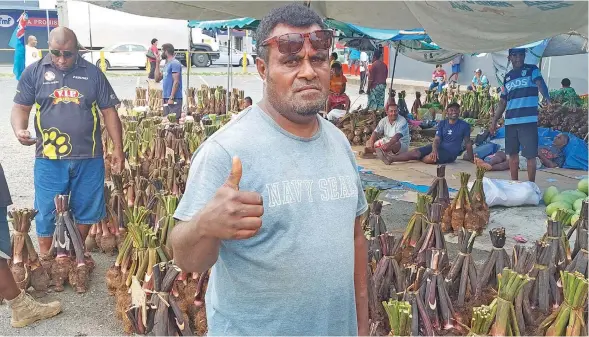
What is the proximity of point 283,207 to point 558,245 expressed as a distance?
2852 mm

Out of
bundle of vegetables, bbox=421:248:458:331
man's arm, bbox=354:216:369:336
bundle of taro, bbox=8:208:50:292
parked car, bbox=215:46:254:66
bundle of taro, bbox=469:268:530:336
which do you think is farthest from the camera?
parked car, bbox=215:46:254:66

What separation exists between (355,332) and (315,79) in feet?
2.81

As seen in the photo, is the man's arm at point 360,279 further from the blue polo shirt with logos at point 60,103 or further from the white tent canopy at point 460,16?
the blue polo shirt with logos at point 60,103

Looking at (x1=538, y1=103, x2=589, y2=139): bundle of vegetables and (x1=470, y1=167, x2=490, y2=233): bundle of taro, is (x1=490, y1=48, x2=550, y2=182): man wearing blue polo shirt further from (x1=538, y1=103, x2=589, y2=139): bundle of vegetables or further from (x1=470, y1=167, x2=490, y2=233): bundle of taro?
(x1=538, y1=103, x2=589, y2=139): bundle of vegetables

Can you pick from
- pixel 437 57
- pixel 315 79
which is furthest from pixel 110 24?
pixel 315 79

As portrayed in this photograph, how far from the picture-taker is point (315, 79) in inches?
69.7

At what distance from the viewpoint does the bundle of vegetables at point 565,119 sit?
1011cm

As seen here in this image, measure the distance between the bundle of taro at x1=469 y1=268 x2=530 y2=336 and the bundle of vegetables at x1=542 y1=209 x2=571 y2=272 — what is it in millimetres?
830

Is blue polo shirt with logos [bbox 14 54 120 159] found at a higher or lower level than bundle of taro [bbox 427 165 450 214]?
higher

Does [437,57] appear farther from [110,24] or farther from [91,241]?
[110,24]

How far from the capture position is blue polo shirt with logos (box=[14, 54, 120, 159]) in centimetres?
436

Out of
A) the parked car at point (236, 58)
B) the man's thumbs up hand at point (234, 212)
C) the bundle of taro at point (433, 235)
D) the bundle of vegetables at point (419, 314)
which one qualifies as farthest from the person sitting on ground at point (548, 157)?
the parked car at point (236, 58)

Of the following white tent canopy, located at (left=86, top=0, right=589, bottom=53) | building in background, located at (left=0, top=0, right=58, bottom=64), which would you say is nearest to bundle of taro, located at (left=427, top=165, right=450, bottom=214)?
white tent canopy, located at (left=86, top=0, right=589, bottom=53)

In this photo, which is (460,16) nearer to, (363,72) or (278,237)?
(278,237)
